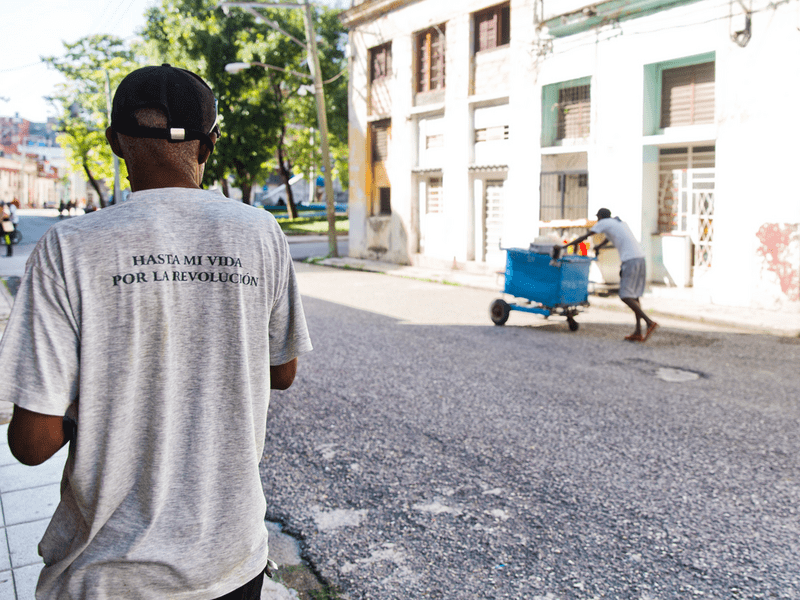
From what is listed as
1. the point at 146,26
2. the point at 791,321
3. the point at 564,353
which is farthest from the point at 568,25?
the point at 146,26

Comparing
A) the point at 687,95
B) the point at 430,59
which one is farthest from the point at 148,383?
the point at 430,59

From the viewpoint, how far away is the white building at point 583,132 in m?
13.0

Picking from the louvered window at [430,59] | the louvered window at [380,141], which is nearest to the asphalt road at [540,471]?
the louvered window at [430,59]

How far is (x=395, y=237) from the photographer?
22.2 metres

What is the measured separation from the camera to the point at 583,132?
16.4m

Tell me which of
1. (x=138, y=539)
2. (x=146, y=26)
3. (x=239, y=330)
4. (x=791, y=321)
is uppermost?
(x=146, y=26)

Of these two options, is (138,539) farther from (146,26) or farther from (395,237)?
(146,26)

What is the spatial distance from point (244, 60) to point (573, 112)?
17.1 metres

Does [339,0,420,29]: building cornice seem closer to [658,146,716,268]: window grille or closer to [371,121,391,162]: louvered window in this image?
[371,121,391,162]: louvered window

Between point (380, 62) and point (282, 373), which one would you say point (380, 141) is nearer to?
point (380, 62)

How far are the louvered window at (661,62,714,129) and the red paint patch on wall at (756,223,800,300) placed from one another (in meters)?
2.58

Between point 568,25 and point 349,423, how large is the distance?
12.9 metres

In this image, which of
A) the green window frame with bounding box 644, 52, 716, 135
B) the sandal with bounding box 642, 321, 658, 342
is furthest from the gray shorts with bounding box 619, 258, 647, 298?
the green window frame with bounding box 644, 52, 716, 135

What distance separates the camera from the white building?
13.0 m
